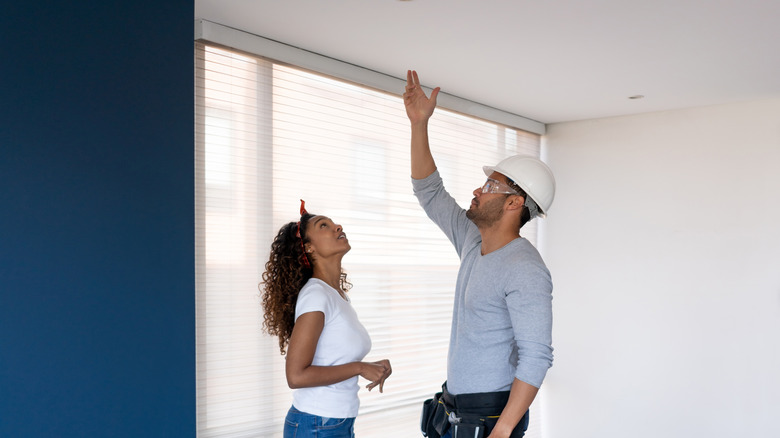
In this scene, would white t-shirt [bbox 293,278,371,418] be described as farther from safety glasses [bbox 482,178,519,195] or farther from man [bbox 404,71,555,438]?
safety glasses [bbox 482,178,519,195]

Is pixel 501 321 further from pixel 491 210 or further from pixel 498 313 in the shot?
pixel 491 210

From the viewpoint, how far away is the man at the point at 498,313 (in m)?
1.96

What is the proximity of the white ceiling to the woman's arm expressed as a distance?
4.14 feet

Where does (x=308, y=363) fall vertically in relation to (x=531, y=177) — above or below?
below

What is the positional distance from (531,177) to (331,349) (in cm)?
89
